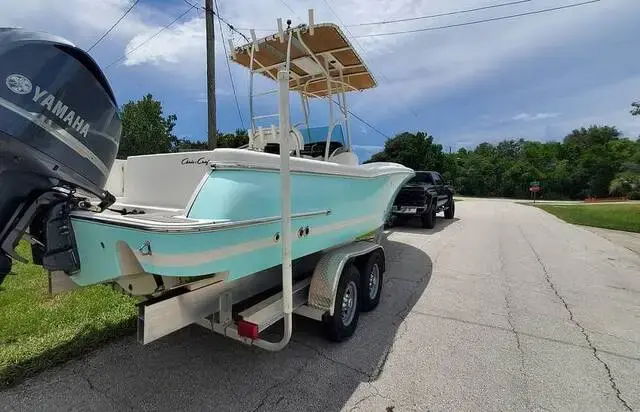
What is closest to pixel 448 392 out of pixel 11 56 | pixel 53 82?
pixel 53 82

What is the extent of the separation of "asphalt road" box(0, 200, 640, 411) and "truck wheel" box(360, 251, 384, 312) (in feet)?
0.58

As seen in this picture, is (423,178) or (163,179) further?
(423,178)

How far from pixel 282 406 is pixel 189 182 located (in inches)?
73.9

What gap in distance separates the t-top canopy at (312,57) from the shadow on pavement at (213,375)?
3.31 metres

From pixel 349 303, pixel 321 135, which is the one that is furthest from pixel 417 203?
pixel 349 303

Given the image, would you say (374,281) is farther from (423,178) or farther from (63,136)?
(423,178)

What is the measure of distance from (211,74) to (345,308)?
804 centimetres

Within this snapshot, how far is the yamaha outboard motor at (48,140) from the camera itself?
82.3 inches

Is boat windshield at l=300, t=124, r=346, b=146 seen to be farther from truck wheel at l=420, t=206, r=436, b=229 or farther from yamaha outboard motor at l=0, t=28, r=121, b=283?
truck wheel at l=420, t=206, r=436, b=229

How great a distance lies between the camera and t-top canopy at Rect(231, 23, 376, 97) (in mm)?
4379

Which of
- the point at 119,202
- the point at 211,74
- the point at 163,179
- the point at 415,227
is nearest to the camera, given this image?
the point at 163,179

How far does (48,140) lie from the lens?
7.22 ft

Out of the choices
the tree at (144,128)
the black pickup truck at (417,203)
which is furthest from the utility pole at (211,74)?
the tree at (144,128)

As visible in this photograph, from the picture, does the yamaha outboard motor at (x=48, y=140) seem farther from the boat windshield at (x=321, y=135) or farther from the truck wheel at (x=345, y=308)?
the boat windshield at (x=321, y=135)
